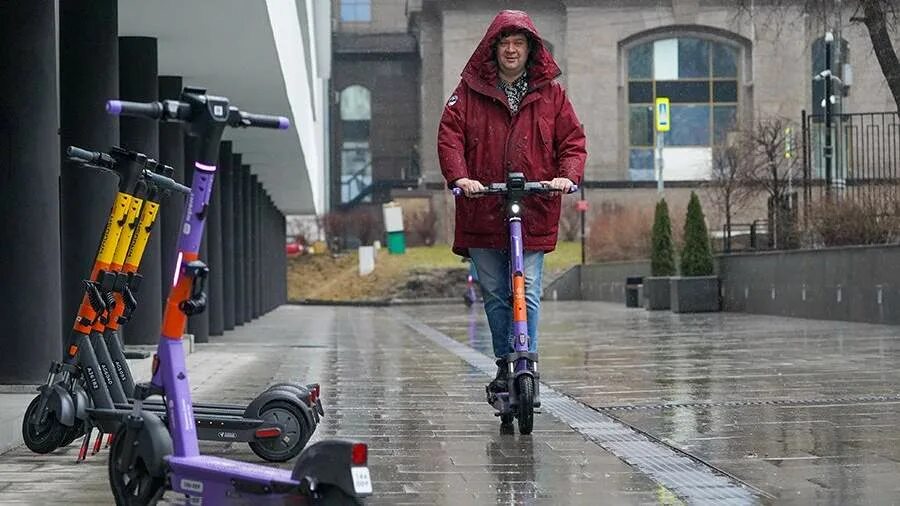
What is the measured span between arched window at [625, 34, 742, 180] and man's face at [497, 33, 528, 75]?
54881 mm

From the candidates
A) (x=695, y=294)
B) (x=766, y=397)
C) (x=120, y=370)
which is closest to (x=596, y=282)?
(x=695, y=294)

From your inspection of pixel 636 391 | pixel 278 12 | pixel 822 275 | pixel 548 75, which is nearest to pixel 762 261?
pixel 822 275

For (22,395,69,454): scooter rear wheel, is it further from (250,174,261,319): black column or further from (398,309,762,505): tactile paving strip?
(250,174,261,319): black column

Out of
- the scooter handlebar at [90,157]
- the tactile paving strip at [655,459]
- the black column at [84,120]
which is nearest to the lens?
the tactile paving strip at [655,459]

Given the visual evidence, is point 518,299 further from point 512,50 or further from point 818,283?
point 818,283

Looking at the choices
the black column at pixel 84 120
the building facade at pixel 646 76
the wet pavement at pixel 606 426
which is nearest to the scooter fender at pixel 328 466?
the wet pavement at pixel 606 426

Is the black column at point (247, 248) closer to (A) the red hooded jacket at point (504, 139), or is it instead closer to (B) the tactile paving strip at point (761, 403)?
(B) the tactile paving strip at point (761, 403)

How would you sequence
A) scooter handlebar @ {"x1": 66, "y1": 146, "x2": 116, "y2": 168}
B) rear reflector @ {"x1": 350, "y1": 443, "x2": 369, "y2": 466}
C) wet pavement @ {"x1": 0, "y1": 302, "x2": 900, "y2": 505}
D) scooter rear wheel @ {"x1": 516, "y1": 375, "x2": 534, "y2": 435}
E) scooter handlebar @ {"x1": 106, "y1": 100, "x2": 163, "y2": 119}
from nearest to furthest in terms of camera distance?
rear reflector @ {"x1": 350, "y1": 443, "x2": 369, "y2": 466}, scooter handlebar @ {"x1": 106, "y1": 100, "x2": 163, "y2": 119}, wet pavement @ {"x1": 0, "y1": 302, "x2": 900, "y2": 505}, scooter handlebar @ {"x1": 66, "y1": 146, "x2": 116, "y2": 168}, scooter rear wheel @ {"x1": 516, "y1": 375, "x2": 534, "y2": 435}

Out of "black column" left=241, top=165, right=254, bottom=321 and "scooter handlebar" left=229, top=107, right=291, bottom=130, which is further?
"black column" left=241, top=165, right=254, bottom=321

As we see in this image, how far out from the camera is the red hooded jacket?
23.4ft

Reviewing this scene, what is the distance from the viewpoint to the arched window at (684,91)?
61375mm

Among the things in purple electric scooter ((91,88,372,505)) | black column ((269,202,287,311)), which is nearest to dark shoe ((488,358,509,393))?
purple electric scooter ((91,88,372,505))

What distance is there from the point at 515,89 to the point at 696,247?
21.7 meters

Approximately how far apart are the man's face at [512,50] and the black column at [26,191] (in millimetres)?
3256
